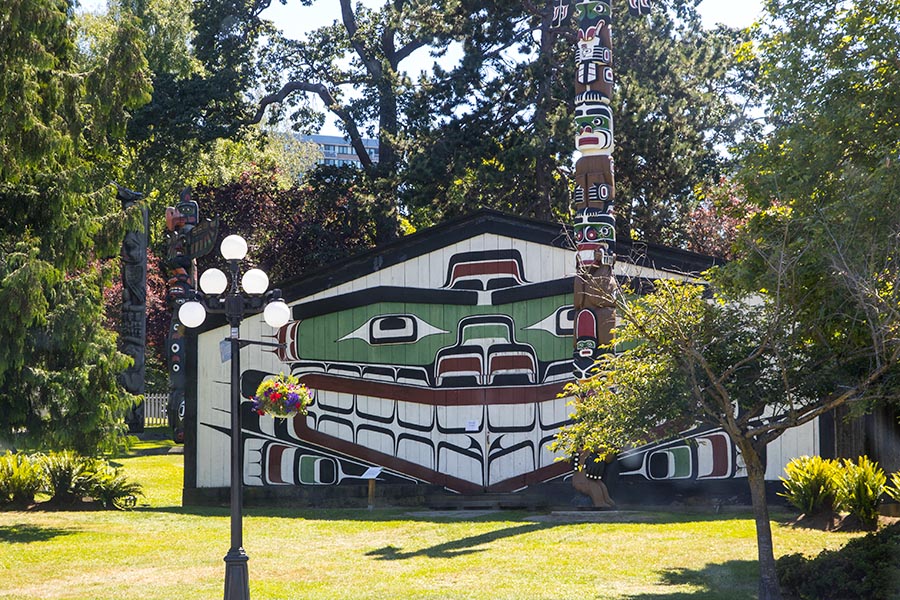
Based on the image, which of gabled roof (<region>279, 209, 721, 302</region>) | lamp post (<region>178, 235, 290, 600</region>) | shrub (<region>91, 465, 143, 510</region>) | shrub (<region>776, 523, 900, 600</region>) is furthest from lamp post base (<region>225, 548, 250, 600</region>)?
gabled roof (<region>279, 209, 721, 302</region>)

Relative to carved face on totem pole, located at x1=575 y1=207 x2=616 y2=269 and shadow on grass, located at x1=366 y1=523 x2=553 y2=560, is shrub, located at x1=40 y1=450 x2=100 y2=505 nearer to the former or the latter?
shadow on grass, located at x1=366 y1=523 x2=553 y2=560

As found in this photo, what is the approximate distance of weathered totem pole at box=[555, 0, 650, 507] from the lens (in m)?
17.8

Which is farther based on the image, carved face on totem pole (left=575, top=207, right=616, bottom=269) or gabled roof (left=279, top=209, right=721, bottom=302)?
gabled roof (left=279, top=209, right=721, bottom=302)

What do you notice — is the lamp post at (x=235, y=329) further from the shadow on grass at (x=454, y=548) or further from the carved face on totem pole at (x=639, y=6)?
the carved face on totem pole at (x=639, y=6)

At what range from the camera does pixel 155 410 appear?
41750 mm

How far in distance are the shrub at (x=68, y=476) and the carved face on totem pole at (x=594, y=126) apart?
11606mm

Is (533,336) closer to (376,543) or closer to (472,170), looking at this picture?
(376,543)

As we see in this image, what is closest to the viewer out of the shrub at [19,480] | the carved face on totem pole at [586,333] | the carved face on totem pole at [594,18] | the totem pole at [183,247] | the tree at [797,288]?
the tree at [797,288]

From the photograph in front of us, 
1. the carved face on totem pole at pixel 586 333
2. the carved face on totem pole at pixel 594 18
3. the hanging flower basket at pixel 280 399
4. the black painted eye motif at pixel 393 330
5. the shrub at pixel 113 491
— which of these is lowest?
the shrub at pixel 113 491

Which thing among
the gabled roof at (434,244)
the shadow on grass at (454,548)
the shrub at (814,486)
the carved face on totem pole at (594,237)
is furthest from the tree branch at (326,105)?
the shrub at (814,486)

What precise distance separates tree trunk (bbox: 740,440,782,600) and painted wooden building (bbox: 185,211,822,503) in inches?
329

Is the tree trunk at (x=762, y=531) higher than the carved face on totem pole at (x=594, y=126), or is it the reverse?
the carved face on totem pole at (x=594, y=126)

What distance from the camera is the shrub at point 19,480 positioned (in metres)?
20.1

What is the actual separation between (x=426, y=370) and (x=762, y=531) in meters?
10.4
